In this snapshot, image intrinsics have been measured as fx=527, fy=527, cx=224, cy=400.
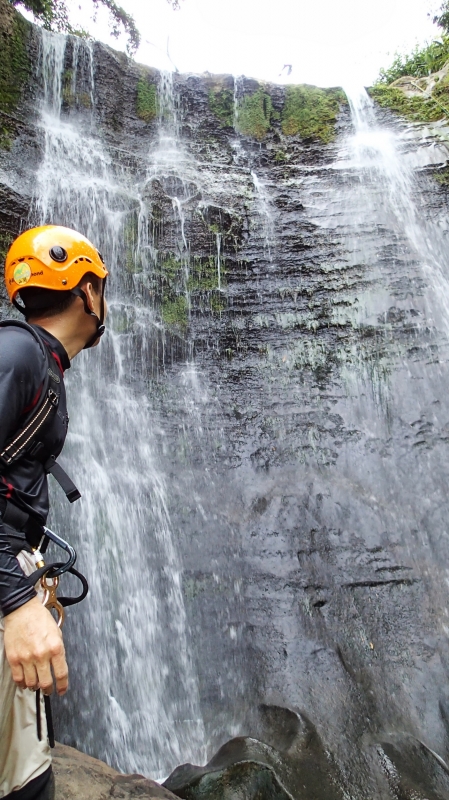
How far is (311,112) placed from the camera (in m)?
8.91

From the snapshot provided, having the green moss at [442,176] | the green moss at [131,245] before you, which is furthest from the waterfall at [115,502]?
the green moss at [442,176]

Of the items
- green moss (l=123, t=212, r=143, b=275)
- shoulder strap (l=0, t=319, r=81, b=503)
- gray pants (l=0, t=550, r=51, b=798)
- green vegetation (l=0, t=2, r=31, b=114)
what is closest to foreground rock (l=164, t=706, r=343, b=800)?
gray pants (l=0, t=550, r=51, b=798)

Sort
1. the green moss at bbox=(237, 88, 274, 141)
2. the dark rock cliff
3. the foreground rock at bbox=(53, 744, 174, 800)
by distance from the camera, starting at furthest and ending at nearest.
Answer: the green moss at bbox=(237, 88, 274, 141) → the dark rock cliff → the foreground rock at bbox=(53, 744, 174, 800)

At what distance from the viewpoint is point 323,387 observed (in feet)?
20.9

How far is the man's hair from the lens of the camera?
2062 mm

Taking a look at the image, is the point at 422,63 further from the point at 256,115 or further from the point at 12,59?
the point at 12,59

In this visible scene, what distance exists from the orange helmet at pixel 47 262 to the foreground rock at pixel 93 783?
2576 mm

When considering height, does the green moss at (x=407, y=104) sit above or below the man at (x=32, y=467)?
above

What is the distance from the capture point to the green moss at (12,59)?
740 cm

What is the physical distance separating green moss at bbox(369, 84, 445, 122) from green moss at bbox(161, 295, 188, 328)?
200 inches

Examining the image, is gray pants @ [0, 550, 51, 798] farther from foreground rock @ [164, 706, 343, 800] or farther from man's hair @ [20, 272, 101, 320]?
foreground rock @ [164, 706, 343, 800]

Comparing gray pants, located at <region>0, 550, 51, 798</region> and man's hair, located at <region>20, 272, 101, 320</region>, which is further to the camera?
man's hair, located at <region>20, 272, 101, 320</region>

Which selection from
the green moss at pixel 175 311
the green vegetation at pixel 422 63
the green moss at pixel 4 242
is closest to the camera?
the green moss at pixel 4 242

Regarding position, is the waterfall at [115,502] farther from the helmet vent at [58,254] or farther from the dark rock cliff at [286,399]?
the helmet vent at [58,254]
